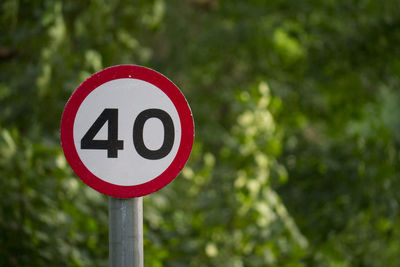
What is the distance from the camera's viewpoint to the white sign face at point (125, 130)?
2027 mm

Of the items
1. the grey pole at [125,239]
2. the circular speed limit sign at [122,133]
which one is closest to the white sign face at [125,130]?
the circular speed limit sign at [122,133]

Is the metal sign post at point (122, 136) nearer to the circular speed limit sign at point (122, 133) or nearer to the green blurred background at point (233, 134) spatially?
the circular speed limit sign at point (122, 133)

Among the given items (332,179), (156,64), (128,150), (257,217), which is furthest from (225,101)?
(128,150)

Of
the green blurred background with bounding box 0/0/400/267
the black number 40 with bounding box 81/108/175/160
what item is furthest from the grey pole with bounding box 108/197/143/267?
the green blurred background with bounding box 0/0/400/267

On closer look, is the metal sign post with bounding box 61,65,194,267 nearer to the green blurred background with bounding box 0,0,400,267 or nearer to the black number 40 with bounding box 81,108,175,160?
the black number 40 with bounding box 81,108,175,160

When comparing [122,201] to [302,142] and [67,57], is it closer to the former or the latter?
[67,57]

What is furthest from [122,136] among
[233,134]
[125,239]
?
[233,134]

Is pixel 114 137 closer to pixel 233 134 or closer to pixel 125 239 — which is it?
pixel 125 239

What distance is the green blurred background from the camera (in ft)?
10.5

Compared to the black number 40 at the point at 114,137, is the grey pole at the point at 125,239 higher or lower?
lower

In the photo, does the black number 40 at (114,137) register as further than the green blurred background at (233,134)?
No

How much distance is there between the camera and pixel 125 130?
2.03m

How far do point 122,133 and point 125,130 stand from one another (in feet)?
0.05

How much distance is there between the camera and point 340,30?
566cm
